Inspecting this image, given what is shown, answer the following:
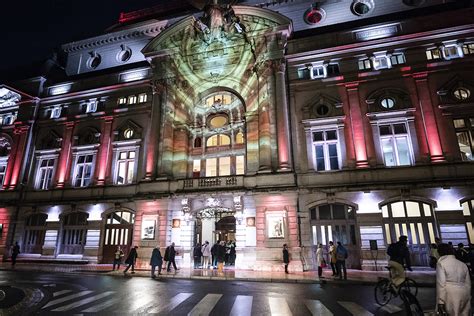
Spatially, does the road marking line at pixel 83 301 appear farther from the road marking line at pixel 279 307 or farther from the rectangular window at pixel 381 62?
the rectangular window at pixel 381 62

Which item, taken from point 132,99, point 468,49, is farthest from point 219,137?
point 468,49

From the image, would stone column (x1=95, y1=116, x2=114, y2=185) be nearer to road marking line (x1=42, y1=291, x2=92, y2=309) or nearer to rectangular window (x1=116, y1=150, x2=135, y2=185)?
rectangular window (x1=116, y1=150, x2=135, y2=185)

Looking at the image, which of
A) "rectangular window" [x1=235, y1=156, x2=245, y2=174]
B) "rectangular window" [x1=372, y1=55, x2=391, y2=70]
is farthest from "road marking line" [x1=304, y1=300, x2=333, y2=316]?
"rectangular window" [x1=372, y1=55, x2=391, y2=70]

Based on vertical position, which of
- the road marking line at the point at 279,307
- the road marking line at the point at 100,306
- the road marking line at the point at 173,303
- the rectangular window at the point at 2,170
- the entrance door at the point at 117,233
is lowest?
the road marking line at the point at 279,307

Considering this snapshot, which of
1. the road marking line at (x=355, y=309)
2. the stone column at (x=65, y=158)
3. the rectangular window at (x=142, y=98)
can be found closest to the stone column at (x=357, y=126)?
the road marking line at (x=355, y=309)

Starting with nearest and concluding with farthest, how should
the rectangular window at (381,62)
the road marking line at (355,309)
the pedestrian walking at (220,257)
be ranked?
the road marking line at (355,309) < the pedestrian walking at (220,257) < the rectangular window at (381,62)

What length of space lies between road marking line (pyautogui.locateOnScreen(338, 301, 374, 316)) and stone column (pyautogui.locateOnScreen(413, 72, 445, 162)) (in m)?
14.3

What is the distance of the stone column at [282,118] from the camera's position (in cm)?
2059

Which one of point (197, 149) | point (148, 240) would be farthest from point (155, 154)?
point (148, 240)

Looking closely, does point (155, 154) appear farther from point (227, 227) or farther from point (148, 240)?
point (227, 227)

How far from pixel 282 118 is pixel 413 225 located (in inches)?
449

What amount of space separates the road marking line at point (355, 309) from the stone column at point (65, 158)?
86.7 ft

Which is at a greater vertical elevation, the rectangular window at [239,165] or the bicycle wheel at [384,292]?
the rectangular window at [239,165]

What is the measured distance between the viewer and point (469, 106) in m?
19.0
